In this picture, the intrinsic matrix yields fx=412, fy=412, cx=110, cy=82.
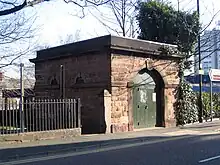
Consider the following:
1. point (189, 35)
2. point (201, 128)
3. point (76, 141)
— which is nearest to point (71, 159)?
point (76, 141)

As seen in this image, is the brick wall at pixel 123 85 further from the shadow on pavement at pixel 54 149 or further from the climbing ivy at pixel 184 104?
the shadow on pavement at pixel 54 149

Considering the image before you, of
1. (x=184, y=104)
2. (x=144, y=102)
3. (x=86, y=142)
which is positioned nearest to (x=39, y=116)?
(x=86, y=142)

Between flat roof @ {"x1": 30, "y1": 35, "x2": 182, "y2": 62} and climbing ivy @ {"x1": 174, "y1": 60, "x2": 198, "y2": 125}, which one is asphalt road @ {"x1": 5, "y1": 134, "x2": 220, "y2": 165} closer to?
flat roof @ {"x1": 30, "y1": 35, "x2": 182, "y2": 62}

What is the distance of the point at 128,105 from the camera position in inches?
832

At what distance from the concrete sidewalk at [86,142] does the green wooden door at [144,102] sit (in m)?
0.74

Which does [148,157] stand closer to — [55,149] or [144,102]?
[55,149]

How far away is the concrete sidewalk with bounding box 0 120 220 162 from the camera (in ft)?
44.5

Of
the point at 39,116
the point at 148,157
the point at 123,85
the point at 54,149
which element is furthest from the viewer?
the point at 123,85

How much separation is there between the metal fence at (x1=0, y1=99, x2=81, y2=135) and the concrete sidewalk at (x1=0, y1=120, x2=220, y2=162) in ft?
4.08

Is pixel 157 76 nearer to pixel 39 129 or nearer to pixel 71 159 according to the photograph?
pixel 39 129

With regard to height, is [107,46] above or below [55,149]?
above

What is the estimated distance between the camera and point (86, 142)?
53.0ft

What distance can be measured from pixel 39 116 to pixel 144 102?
666 centimetres

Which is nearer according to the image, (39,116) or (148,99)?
(39,116)
